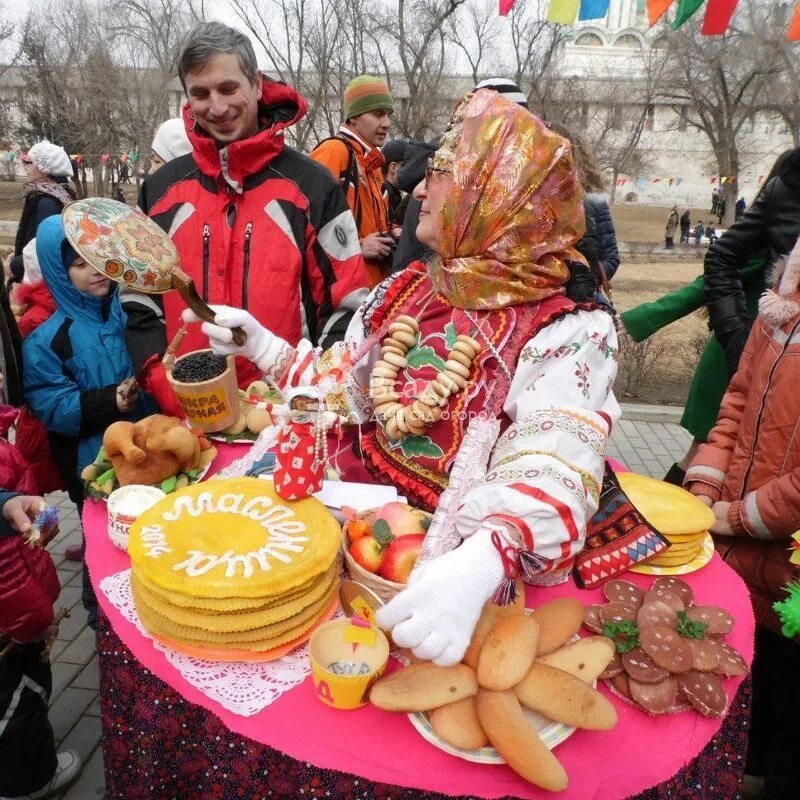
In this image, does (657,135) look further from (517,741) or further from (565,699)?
(517,741)

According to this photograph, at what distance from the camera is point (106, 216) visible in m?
1.77

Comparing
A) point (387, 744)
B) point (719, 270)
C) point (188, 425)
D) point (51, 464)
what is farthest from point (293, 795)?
point (719, 270)

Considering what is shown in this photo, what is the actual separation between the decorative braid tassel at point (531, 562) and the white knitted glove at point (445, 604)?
2.4 inches

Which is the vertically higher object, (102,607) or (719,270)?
(719,270)

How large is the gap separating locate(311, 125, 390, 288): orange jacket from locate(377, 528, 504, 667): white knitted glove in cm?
357

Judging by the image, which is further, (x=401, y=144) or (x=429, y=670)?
(x=401, y=144)

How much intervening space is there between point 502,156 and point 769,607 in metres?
1.78

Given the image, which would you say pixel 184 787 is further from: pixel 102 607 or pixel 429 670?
pixel 429 670

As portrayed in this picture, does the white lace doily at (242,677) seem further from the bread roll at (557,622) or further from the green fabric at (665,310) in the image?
the green fabric at (665,310)

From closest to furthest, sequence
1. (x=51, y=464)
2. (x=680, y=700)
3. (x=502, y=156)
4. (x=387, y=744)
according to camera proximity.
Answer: (x=387, y=744)
(x=680, y=700)
(x=502, y=156)
(x=51, y=464)

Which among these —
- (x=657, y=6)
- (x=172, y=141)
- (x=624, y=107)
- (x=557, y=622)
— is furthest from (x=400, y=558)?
(x=624, y=107)

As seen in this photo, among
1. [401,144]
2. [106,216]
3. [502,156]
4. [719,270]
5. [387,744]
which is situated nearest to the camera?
[387,744]

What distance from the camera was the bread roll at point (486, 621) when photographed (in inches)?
47.6

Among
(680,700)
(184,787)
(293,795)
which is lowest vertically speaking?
(184,787)
